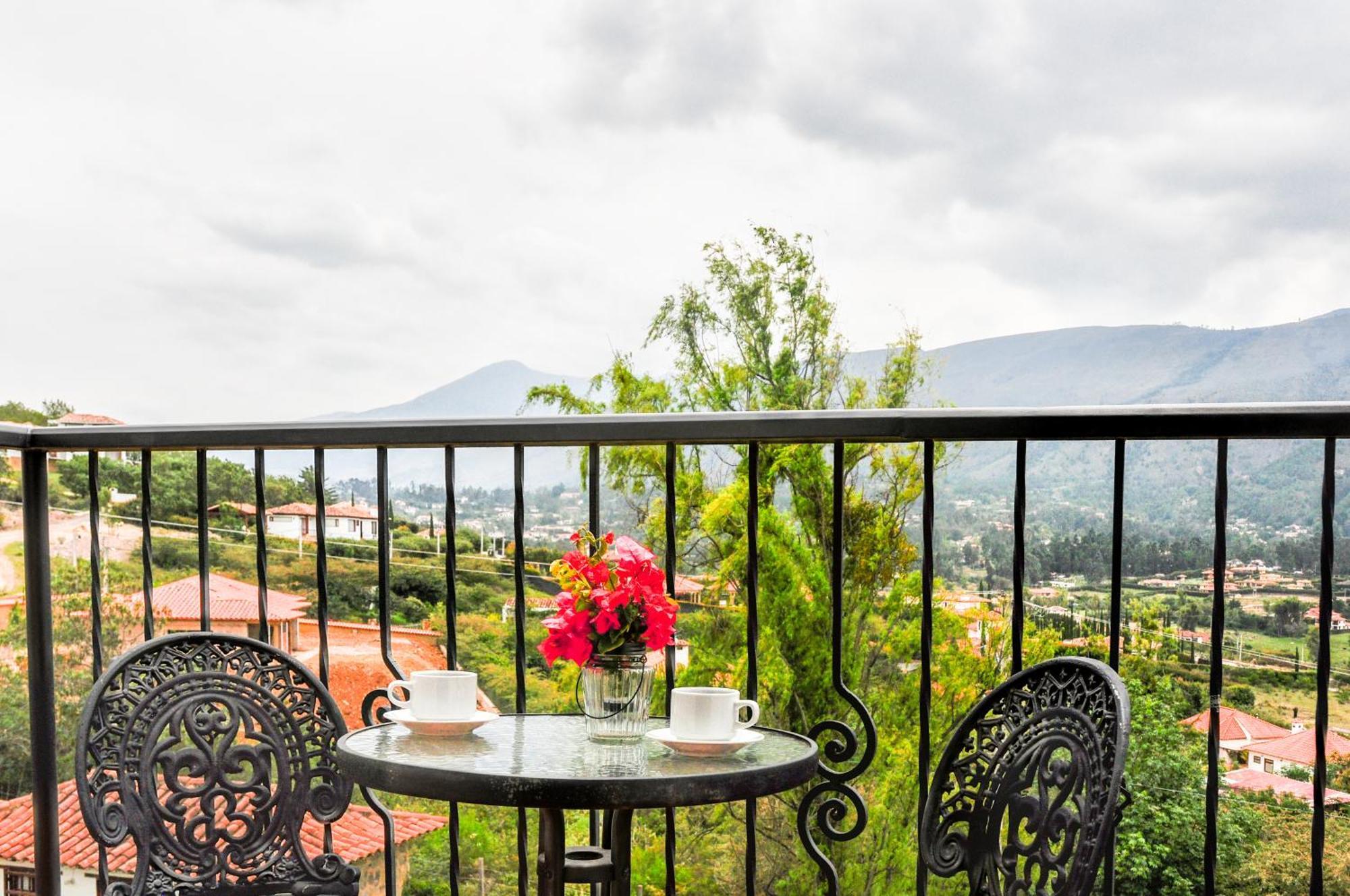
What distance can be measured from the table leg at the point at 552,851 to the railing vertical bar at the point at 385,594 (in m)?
0.48

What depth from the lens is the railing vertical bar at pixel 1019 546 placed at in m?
1.55

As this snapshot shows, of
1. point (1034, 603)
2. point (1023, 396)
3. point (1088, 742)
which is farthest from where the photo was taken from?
point (1023, 396)

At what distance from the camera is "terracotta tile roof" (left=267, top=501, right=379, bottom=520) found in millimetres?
13462

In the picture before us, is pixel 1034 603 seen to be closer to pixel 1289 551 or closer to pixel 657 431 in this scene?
pixel 1289 551

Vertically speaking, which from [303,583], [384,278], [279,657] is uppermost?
[384,278]

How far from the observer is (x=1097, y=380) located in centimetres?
1714

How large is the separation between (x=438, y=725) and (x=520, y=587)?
363 millimetres

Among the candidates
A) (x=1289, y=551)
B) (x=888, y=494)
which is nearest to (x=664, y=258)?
(x=888, y=494)

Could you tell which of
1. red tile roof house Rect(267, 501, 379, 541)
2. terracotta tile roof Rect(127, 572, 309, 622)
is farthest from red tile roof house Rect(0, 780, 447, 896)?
red tile roof house Rect(267, 501, 379, 541)

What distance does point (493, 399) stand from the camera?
1903 centimetres

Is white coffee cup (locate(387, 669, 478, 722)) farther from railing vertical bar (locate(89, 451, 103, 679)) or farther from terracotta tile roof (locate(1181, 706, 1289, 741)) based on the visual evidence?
terracotta tile roof (locate(1181, 706, 1289, 741))

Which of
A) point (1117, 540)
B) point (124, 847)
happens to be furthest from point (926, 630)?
point (124, 847)

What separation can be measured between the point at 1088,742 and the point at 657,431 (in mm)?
754

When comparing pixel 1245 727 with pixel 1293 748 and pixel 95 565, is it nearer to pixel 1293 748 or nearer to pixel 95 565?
pixel 1293 748
